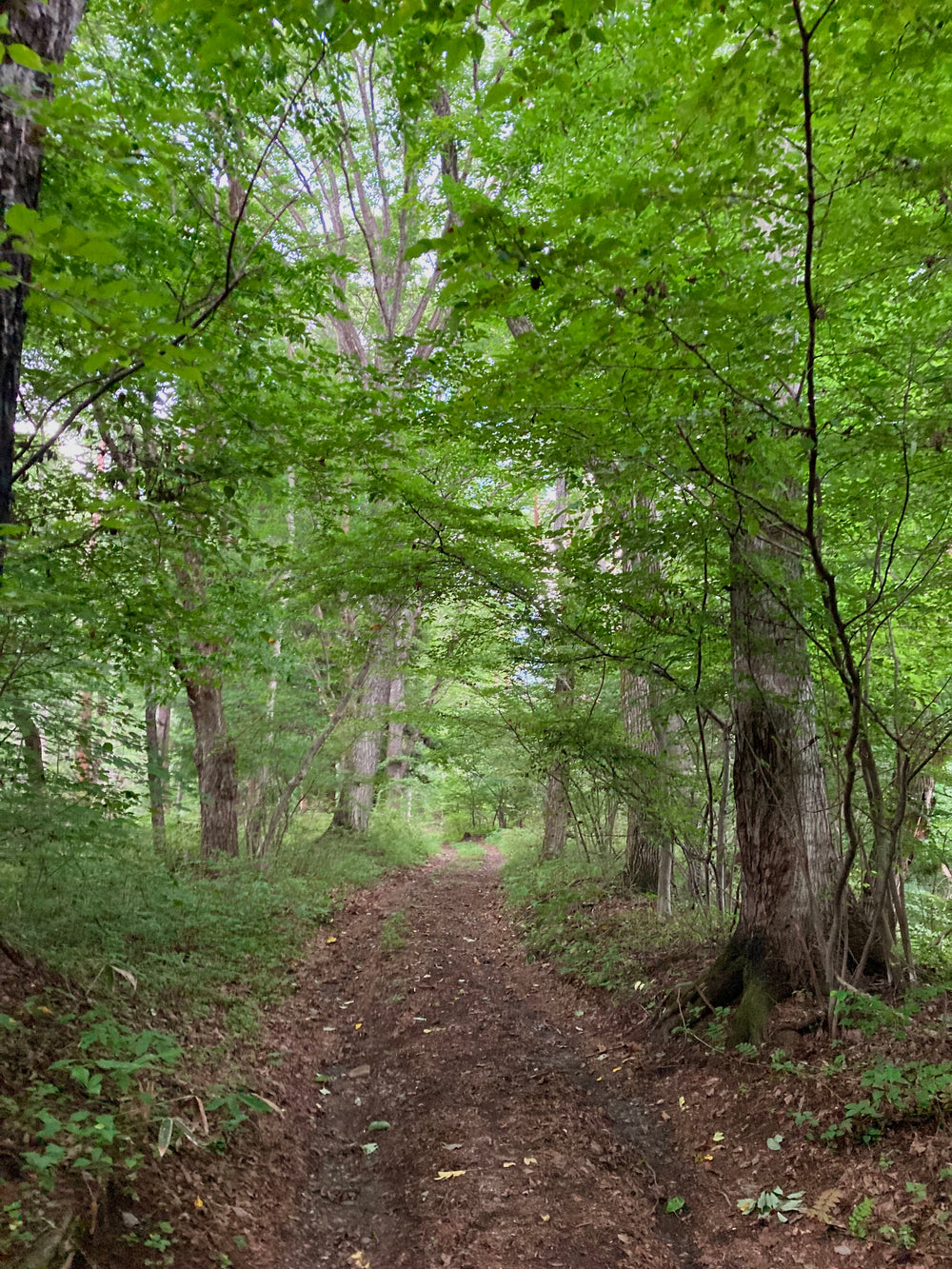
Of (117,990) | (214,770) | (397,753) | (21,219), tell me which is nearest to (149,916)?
(117,990)

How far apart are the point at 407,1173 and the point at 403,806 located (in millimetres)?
22888

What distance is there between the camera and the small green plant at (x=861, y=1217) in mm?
3191

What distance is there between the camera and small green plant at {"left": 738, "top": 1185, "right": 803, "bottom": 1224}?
11.5 ft

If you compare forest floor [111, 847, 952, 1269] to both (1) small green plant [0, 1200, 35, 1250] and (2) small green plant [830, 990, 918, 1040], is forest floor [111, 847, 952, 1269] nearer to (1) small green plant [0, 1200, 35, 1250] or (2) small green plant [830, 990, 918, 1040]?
(1) small green plant [0, 1200, 35, 1250]

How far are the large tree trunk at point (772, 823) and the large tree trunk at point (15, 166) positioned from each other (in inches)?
165

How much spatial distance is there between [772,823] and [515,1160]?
2859 millimetres

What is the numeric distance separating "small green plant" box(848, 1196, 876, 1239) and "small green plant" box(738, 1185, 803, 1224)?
0.28m

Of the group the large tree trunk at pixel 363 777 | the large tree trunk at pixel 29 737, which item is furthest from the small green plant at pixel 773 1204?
the large tree trunk at pixel 363 777

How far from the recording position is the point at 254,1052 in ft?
16.6

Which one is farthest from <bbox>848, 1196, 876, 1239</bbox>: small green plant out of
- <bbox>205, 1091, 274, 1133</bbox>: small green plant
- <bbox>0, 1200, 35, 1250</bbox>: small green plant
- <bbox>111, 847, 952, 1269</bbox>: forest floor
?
<bbox>0, 1200, 35, 1250</bbox>: small green plant

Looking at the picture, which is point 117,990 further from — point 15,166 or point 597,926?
point 597,926

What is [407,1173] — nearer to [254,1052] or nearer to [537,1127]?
[537,1127]

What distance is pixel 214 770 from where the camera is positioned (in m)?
9.26

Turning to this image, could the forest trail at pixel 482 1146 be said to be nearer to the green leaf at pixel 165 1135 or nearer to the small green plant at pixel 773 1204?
the small green plant at pixel 773 1204
